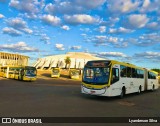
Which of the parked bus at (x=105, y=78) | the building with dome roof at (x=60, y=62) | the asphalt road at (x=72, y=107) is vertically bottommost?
the asphalt road at (x=72, y=107)

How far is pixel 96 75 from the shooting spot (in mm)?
16531

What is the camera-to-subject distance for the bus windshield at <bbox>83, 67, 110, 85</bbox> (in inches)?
637

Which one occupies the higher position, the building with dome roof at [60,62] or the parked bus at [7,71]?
the building with dome roof at [60,62]

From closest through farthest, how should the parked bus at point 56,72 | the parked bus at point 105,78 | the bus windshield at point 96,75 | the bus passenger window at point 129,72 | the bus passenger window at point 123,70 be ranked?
the parked bus at point 105,78 → the bus windshield at point 96,75 → the bus passenger window at point 123,70 → the bus passenger window at point 129,72 → the parked bus at point 56,72

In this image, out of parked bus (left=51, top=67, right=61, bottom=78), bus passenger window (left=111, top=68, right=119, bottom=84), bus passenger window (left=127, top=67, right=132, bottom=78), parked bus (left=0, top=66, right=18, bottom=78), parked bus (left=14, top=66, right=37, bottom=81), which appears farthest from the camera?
parked bus (left=51, top=67, right=61, bottom=78)

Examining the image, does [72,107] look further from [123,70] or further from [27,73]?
[27,73]

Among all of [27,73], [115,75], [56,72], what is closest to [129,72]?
[115,75]

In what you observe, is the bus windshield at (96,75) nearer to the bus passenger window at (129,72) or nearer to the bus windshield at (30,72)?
the bus passenger window at (129,72)

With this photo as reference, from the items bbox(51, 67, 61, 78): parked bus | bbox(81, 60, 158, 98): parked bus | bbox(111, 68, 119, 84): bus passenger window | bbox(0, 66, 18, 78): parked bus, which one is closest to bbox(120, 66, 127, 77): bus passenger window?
bbox(81, 60, 158, 98): parked bus

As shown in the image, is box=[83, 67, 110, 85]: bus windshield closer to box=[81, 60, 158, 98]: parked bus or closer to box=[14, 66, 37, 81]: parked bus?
box=[81, 60, 158, 98]: parked bus

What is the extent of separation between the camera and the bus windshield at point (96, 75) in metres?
16.2

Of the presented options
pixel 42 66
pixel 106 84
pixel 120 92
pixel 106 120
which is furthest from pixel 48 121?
pixel 42 66

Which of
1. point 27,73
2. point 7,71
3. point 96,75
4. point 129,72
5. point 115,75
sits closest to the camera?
point 96,75

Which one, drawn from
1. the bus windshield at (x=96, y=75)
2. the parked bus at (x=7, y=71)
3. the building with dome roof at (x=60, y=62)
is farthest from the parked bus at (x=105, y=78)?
the building with dome roof at (x=60, y=62)
